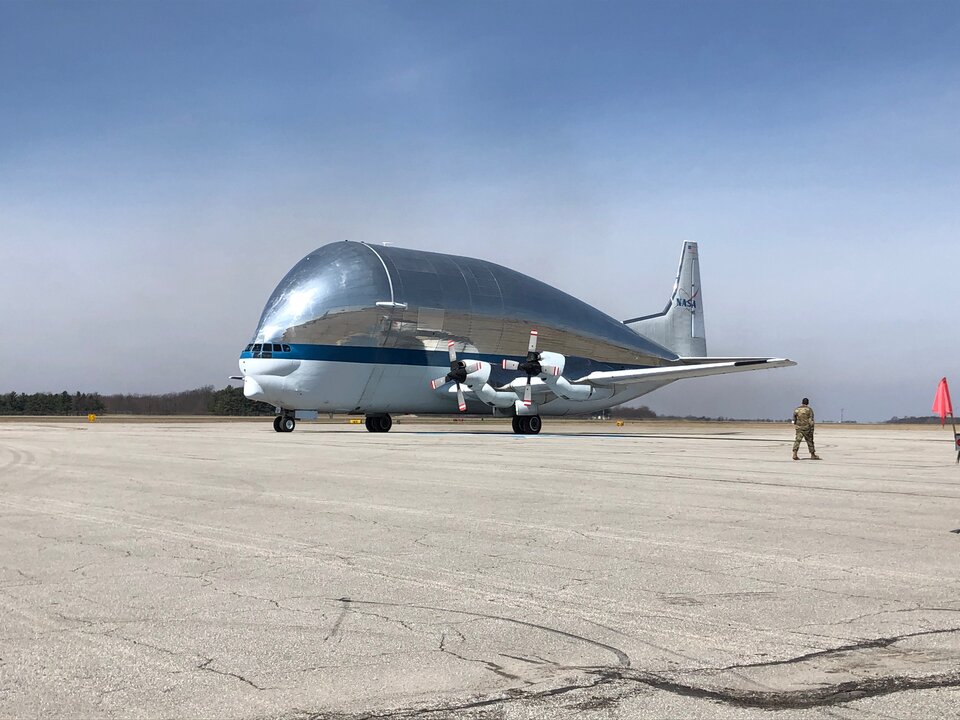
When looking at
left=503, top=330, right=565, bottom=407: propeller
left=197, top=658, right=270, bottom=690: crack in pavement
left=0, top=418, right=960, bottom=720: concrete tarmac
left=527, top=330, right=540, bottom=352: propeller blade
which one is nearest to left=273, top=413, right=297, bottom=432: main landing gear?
left=503, top=330, right=565, bottom=407: propeller

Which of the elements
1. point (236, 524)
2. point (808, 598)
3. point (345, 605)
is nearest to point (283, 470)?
point (236, 524)

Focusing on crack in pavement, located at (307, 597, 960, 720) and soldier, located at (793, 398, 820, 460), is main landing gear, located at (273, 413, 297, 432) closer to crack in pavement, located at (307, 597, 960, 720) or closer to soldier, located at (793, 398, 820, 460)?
soldier, located at (793, 398, 820, 460)

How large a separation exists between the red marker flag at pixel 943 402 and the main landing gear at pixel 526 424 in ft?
75.6

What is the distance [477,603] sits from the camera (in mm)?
6875

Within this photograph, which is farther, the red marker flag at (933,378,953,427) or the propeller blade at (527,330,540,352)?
the propeller blade at (527,330,540,352)

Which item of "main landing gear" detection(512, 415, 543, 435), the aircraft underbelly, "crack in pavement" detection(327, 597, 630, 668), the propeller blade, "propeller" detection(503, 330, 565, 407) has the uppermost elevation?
the propeller blade

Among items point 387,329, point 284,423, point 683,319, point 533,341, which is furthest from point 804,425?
point 683,319

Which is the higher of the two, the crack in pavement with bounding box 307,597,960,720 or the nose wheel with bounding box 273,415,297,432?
the nose wheel with bounding box 273,415,297,432

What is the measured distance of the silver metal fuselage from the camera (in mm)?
40312

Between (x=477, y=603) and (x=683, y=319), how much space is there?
181 ft

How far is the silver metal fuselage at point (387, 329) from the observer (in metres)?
40.3

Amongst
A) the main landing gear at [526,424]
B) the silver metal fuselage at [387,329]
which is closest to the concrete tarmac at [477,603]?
the silver metal fuselage at [387,329]

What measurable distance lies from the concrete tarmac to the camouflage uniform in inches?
389

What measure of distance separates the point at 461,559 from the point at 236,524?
12.0 feet
